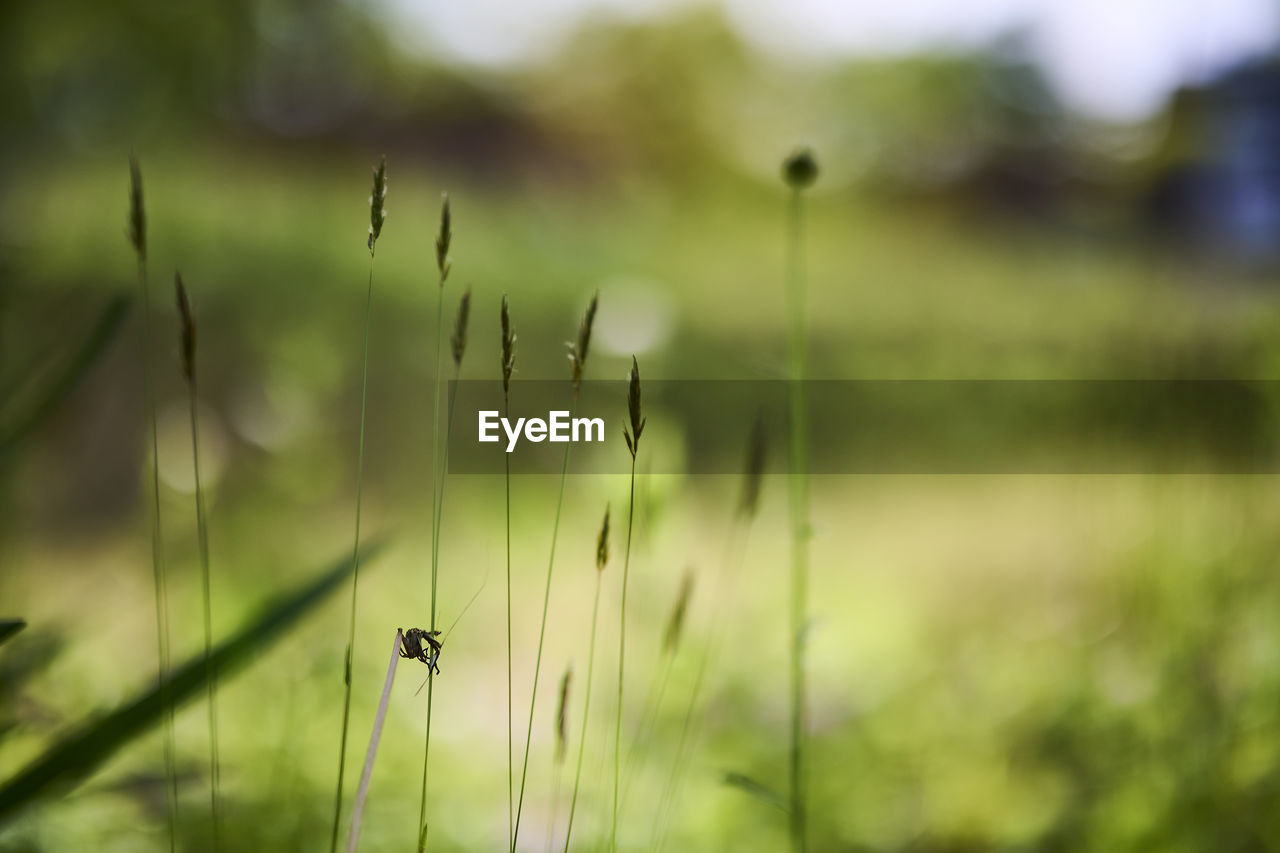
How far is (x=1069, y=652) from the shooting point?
89cm

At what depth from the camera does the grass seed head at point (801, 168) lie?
36cm

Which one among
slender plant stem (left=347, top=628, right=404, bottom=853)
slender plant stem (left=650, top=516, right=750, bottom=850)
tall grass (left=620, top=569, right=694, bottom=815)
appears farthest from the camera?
slender plant stem (left=650, top=516, right=750, bottom=850)

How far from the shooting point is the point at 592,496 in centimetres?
62

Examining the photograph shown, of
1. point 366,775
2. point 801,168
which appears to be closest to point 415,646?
point 366,775

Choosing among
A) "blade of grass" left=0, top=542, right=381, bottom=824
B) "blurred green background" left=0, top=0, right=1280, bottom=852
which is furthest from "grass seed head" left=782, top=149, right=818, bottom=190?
"blade of grass" left=0, top=542, right=381, bottom=824

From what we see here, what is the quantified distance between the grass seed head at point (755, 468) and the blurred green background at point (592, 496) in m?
0.03

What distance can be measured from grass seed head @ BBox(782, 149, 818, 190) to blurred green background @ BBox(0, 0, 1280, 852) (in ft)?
0.05

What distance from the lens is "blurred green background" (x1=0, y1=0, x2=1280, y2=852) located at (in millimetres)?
597

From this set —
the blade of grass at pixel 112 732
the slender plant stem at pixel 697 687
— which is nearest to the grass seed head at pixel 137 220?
the blade of grass at pixel 112 732

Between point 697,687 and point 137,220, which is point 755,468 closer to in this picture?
point 697,687

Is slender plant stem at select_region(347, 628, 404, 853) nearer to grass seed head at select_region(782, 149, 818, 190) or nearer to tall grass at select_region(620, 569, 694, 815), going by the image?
tall grass at select_region(620, 569, 694, 815)

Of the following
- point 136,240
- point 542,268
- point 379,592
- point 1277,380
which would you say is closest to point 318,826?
point 136,240

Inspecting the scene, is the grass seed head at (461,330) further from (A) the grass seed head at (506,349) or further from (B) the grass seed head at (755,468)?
(B) the grass seed head at (755,468)

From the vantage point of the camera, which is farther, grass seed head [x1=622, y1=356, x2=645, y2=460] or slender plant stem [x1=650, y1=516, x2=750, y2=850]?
slender plant stem [x1=650, y1=516, x2=750, y2=850]
